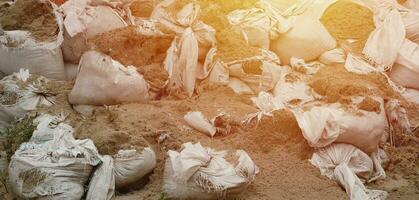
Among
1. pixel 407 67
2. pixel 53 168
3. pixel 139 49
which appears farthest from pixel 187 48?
pixel 407 67

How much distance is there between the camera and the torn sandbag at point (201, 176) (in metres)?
3.06

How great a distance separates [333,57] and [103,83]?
5.27ft

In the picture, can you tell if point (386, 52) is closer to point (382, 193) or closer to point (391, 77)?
point (391, 77)

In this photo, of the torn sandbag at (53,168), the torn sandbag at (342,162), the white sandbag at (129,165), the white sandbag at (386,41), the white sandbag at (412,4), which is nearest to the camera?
the torn sandbag at (53,168)

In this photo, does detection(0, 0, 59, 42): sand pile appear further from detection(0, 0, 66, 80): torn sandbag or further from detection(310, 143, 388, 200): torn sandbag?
detection(310, 143, 388, 200): torn sandbag

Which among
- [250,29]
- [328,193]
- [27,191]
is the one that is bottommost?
[328,193]

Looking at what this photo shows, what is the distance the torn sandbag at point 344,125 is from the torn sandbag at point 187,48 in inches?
32.6

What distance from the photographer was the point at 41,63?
405 cm

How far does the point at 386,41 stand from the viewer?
417 cm

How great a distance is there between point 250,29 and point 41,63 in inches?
57.3

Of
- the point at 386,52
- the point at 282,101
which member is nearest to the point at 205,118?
the point at 282,101

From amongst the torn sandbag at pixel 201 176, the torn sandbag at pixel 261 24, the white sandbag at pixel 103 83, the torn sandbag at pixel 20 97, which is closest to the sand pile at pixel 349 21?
the torn sandbag at pixel 261 24

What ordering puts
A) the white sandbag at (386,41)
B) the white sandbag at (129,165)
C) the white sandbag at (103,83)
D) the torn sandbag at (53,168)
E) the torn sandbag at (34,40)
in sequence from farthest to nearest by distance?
the white sandbag at (386,41)
the torn sandbag at (34,40)
the white sandbag at (103,83)
the white sandbag at (129,165)
the torn sandbag at (53,168)

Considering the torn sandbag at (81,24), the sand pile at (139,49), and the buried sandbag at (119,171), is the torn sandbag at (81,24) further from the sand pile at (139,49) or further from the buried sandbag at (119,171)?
the buried sandbag at (119,171)
